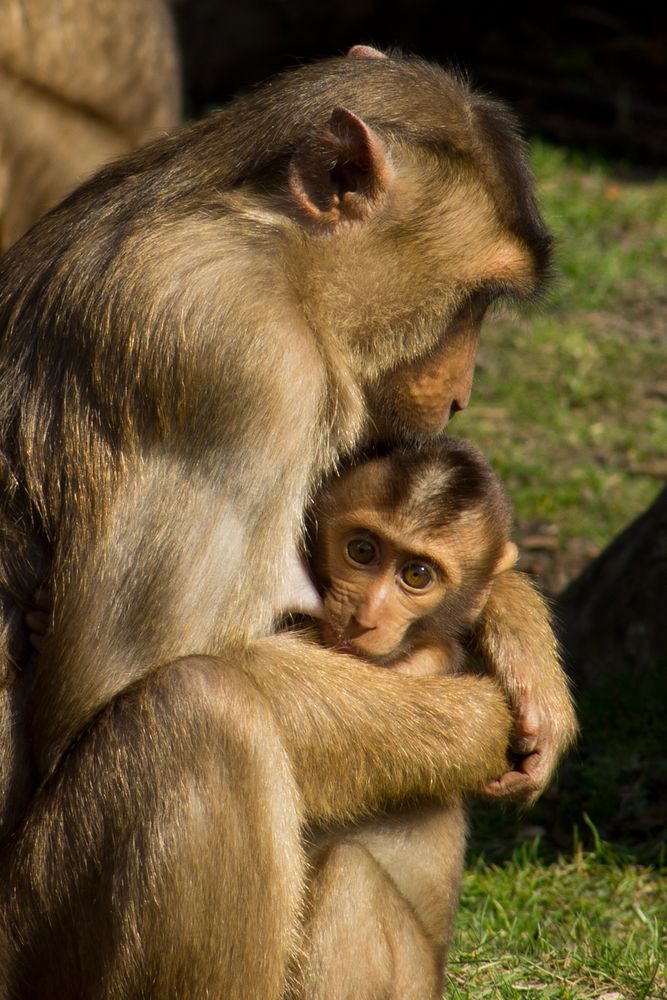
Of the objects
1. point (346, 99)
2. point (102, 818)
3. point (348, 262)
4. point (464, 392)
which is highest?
point (346, 99)

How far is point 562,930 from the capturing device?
542cm

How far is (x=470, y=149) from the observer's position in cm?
446

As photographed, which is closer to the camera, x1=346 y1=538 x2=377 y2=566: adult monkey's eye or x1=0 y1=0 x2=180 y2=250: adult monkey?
x1=346 y1=538 x2=377 y2=566: adult monkey's eye

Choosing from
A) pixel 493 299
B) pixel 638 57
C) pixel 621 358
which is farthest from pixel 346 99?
pixel 638 57

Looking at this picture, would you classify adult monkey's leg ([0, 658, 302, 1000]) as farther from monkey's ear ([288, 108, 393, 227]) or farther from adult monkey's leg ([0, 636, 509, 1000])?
monkey's ear ([288, 108, 393, 227])

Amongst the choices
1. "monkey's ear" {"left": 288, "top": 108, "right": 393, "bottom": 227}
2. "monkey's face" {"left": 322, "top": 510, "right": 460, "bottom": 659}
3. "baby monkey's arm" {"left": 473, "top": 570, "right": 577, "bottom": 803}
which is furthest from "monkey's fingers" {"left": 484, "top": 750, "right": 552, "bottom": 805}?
"monkey's ear" {"left": 288, "top": 108, "right": 393, "bottom": 227}

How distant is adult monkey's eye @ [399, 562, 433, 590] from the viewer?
490 cm

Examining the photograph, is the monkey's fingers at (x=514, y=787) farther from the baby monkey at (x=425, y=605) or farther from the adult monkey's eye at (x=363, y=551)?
the adult monkey's eye at (x=363, y=551)

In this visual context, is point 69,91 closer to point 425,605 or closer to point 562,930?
point 425,605

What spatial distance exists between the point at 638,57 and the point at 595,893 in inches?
482

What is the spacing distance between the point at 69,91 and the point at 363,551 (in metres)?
5.94

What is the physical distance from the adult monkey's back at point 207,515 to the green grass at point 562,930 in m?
1.06

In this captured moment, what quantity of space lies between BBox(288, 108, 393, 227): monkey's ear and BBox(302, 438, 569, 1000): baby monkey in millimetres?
879

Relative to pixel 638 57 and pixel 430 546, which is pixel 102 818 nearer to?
pixel 430 546
